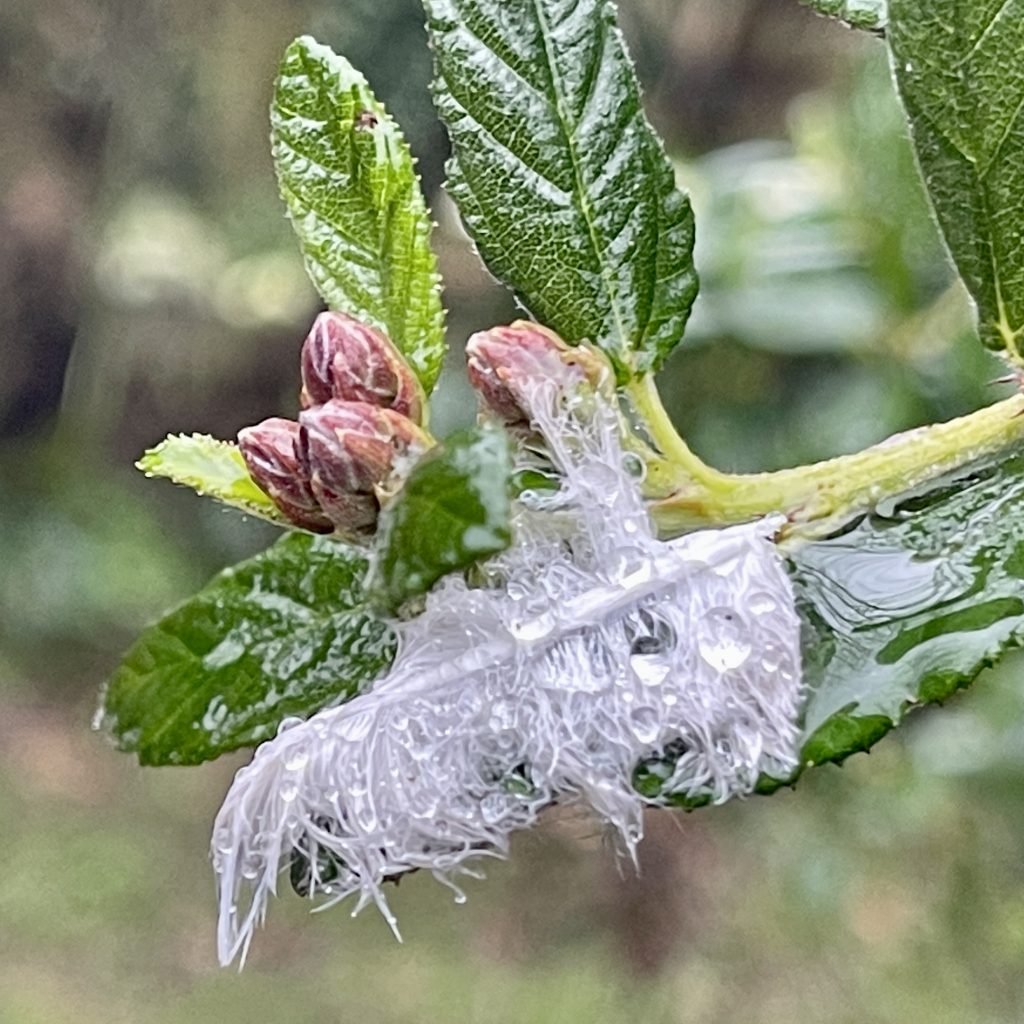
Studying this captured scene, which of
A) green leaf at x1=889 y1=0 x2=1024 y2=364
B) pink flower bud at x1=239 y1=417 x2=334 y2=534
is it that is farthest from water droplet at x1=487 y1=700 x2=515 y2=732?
green leaf at x1=889 y1=0 x2=1024 y2=364

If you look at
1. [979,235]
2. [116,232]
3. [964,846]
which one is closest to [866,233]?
[979,235]

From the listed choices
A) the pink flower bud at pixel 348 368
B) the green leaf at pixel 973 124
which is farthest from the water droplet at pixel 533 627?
the green leaf at pixel 973 124

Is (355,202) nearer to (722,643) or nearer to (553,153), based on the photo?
(553,153)

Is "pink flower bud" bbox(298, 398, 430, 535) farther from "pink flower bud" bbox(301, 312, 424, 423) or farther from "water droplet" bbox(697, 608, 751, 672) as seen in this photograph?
"water droplet" bbox(697, 608, 751, 672)

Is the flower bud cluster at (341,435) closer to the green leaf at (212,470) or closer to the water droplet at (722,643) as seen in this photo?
the green leaf at (212,470)

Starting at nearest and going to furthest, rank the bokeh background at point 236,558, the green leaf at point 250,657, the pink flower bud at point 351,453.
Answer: the pink flower bud at point 351,453
the green leaf at point 250,657
the bokeh background at point 236,558

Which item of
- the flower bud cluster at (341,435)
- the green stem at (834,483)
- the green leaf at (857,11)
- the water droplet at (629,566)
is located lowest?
the water droplet at (629,566)

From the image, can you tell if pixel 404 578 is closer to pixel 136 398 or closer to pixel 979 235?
pixel 979 235
